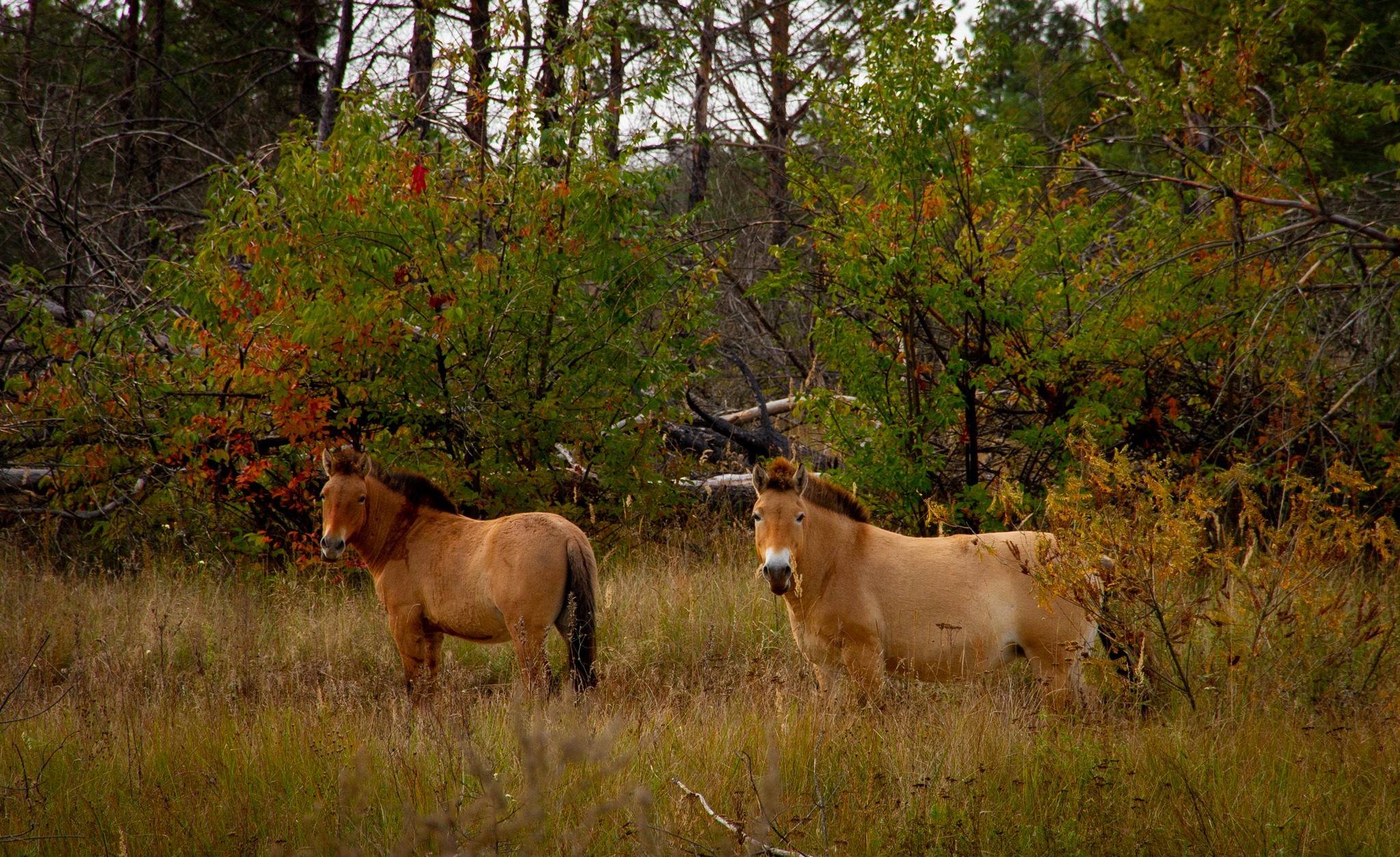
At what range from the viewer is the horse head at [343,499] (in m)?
6.31

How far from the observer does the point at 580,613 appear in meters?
6.03

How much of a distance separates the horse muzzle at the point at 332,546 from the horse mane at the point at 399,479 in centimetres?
50

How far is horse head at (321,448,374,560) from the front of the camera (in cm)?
631

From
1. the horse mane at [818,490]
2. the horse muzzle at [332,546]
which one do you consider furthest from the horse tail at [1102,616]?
the horse muzzle at [332,546]

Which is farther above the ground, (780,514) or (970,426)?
(970,426)

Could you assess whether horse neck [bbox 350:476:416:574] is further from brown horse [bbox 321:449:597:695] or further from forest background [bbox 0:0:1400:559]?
forest background [bbox 0:0:1400:559]

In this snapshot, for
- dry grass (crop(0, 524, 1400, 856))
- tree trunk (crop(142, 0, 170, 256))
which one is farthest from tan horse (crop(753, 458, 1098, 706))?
tree trunk (crop(142, 0, 170, 256))

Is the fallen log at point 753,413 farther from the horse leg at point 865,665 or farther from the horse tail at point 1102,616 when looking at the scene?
the horse tail at point 1102,616

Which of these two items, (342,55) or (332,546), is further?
(342,55)

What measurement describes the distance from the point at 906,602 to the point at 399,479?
352cm

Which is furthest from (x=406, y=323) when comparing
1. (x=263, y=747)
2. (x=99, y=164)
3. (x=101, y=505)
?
(x=99, y=164)

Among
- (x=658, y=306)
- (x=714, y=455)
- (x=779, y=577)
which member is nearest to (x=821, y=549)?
(x=779, y=577)

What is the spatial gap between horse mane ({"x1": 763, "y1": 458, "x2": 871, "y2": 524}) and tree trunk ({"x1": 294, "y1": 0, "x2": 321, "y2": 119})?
11.0m

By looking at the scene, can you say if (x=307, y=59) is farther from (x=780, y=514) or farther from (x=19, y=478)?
(x=780, y=514)
